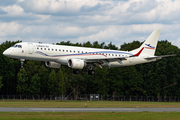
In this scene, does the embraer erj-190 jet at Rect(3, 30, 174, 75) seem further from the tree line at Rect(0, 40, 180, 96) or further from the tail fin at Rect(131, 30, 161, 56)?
the tree line at Rect(0, 40, 180, 96)

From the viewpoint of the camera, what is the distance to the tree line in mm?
106188

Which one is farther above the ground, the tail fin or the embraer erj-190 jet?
the tail fin

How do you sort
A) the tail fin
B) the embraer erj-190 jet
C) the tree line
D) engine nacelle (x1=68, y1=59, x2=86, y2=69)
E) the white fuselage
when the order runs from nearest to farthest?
the white fuselage, the embraer erj-190 jet, engine nacelle (x1=68, y1=59, x2=86, y2=69), the tail fin, the tree line

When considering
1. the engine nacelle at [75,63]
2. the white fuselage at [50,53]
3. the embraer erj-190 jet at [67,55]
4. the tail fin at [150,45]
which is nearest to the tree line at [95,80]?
the tail fin at [150,45]

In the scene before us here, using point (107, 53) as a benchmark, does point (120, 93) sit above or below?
below

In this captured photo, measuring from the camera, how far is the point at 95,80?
112 meters

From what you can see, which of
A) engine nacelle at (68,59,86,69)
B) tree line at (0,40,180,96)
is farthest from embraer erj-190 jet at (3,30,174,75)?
tree line at (0,40,180,96)

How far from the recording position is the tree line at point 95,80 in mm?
106188

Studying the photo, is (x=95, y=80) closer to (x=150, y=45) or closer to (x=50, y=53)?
(x=150, y=45)

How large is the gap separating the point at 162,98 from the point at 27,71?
47.2m

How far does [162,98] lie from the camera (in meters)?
106

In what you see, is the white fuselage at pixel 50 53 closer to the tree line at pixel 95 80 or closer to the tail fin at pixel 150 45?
the tail fin at pixel 150 45
